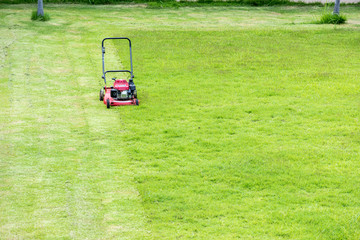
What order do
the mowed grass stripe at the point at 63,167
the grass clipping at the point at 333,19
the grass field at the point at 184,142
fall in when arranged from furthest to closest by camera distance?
the grass clipping at the point at 333,19 < the grass field at the point at 184,142 < the mowed grass stripe at the point at 63,167

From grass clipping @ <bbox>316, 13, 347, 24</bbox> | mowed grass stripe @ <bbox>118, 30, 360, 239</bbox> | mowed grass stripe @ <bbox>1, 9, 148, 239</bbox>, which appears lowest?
mowed grass stripe @ <bbox>1, 9, 148, 239</bbox>

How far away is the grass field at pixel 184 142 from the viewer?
6.64 meters

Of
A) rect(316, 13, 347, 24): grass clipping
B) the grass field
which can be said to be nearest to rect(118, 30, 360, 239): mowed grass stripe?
the grass field

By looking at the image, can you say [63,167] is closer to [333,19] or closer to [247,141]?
[247,141]

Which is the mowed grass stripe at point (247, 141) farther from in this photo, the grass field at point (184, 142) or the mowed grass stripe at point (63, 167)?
the mowed grass stripe at point (63, 167)

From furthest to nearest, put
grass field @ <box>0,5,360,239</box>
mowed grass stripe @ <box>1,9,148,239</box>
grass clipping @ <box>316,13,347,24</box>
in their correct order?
grass clipping @ <box>316,13,347,24</box> → grass field @ <box>0,5,360,239</box> → mowed grass stripe @ <box>1,9,148,239</box>

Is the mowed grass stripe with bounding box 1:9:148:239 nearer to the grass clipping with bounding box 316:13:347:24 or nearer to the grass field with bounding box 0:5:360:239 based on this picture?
the grass field with bounding box 0:5:360:239

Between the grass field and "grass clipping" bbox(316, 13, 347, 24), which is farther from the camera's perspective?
"grass clipping" bbox(316, 13, 347, 24)

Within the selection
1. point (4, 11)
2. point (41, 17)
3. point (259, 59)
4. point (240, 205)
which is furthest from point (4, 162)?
point (4, 11)

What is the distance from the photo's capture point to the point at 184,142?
943cm

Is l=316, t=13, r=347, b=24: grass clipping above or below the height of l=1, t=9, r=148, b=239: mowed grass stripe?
above

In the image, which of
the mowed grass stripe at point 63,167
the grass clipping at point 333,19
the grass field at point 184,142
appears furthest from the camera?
the grass clipping at point 333,19

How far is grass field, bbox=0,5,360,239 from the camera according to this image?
6.64 meters

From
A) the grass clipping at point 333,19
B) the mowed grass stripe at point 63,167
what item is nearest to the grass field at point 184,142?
the mowed grass stripe at point 63,167
